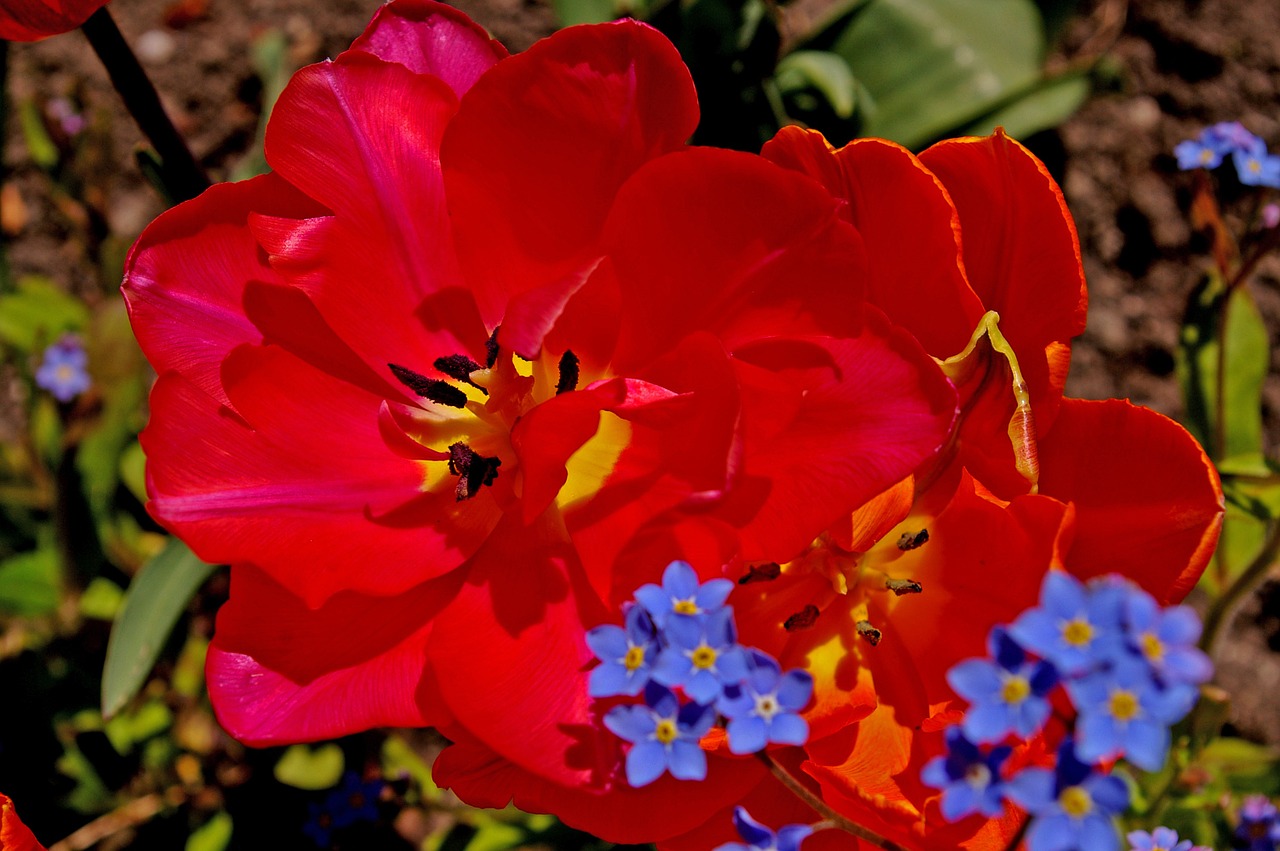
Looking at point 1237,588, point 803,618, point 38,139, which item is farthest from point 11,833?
point 38,139

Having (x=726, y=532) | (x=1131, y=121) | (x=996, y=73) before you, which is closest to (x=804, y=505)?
(x=726, y=532)

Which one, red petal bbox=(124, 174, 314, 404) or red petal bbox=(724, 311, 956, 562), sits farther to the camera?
red petal bbox=(124, 174, 314, 404)

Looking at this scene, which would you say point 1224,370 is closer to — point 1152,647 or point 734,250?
point 734,250

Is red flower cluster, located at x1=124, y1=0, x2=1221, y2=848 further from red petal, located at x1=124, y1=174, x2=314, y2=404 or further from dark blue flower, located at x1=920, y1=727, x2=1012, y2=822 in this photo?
dark blue flower, located at x1=920, y1=727, x2=1012, y2=822

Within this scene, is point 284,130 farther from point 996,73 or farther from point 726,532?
point 996,73

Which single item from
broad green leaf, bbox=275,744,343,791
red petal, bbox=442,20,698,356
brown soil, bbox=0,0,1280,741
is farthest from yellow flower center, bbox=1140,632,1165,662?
brown soil, bbox=0,0,1280,741

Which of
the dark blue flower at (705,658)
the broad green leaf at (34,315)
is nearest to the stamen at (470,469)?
the dark blue flower at (705,658)
